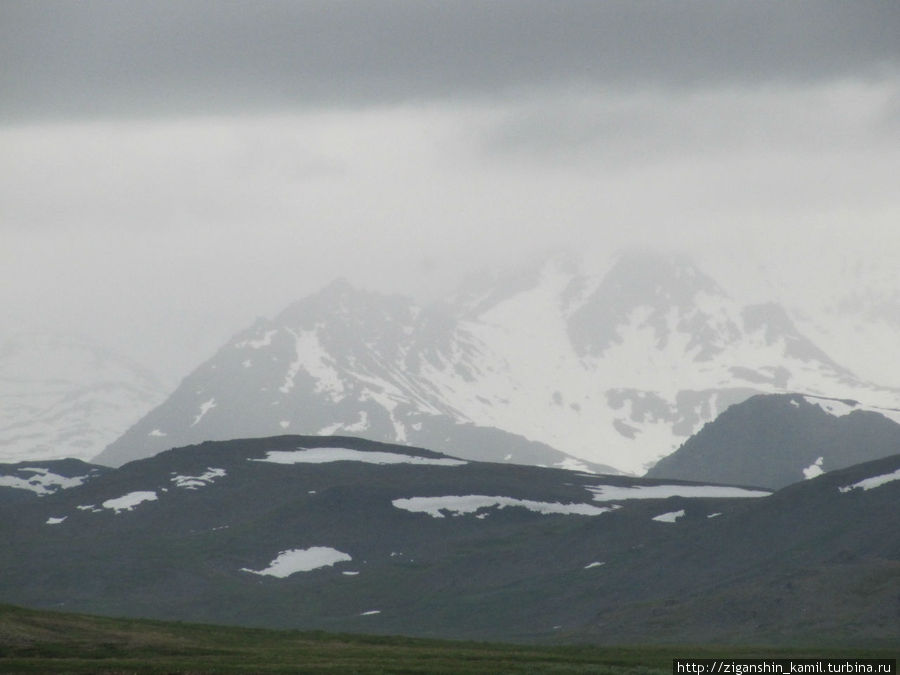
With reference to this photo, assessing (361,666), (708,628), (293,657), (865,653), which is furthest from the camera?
(708,628)

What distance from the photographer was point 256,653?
107062 millimetres

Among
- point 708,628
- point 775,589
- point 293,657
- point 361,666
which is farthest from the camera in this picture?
point 775,589

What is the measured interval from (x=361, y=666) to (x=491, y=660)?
480 inches

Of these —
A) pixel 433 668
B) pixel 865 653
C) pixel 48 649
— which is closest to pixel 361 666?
pixel 433 668

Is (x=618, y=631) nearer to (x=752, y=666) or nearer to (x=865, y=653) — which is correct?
(x=865, y=653)

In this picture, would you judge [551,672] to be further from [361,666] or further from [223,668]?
[223,668]

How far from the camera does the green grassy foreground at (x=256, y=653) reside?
318ft

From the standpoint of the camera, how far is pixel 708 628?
7126 inches

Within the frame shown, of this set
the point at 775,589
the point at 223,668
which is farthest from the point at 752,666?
the point at 775,589

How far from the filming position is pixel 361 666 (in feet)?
324

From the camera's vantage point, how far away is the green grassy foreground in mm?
96875

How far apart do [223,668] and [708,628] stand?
95.6 meters

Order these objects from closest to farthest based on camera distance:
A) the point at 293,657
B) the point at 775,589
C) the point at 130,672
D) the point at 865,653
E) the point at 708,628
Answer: the point at 130,672 → the point at 293,657 → the point at 865,653 → the point at 708,628 → the point at 775,589

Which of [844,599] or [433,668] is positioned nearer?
[433,668]
